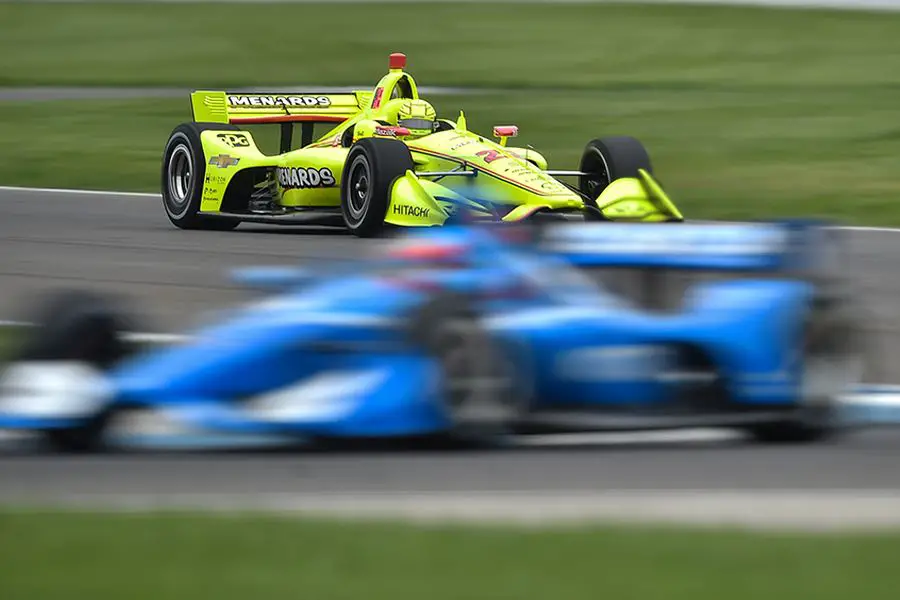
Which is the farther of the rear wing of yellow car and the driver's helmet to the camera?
the rear wing of yellow car

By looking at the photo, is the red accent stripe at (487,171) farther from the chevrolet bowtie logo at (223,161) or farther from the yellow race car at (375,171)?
the chevrolet bowtie logo at (223,161)

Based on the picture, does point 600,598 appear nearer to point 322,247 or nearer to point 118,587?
point 118,587

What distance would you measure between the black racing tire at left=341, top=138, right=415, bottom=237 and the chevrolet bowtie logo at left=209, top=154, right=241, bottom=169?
1.12 metres

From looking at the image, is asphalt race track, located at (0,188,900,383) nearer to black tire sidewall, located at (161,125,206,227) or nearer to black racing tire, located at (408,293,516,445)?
black tire sidewall, located at (161,125,206,227)

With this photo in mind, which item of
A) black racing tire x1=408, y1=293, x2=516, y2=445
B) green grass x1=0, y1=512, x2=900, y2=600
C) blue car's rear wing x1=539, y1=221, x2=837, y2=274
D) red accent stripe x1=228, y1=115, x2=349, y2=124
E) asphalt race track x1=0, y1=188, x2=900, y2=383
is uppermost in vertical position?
red accent stripe x1=228, y1=115, x2=349, y2=124

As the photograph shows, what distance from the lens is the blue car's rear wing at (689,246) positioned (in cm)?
715

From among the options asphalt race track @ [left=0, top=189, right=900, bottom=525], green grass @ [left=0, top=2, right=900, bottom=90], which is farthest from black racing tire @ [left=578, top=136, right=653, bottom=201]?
green grass @ [left=0, top=2, right=900, bottom=90]

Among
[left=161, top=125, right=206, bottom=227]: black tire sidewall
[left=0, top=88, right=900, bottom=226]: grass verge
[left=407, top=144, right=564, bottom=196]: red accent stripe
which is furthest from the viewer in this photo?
[left=0, top=88, right=900, bottom=226]: grass verge

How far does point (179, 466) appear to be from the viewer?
633cm

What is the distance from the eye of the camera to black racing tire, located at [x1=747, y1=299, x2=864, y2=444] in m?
7.02

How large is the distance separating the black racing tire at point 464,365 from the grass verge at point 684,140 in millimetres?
9808

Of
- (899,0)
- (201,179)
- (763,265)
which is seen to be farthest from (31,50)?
(763,265)

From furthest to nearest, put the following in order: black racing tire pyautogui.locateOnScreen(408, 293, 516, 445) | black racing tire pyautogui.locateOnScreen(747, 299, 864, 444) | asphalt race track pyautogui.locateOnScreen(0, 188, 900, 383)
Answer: asphalt race track pyautogui.locateOnScreen(0, 188, 900, 383) → black racing tire pyautogui.locateOnScreen(747, 299, 864, 444) → black racing tire pyautogui.locateOnScreen(408, 293, 516, 445)

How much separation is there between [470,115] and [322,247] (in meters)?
11.2
